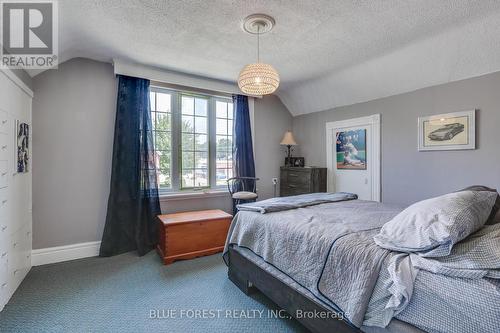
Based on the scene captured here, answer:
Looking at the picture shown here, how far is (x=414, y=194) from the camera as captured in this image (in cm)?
332

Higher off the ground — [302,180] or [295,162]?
[295,162]

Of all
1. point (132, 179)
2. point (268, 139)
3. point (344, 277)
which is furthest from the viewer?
point (268, 139)

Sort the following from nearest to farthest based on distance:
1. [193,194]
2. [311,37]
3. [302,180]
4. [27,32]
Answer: [27,32] < [311,37] < [193,194] < [302,180]

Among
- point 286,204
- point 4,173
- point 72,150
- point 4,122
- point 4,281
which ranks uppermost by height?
point 4,122

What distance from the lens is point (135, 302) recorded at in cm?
214

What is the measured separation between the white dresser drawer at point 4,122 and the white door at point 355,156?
4078 mm

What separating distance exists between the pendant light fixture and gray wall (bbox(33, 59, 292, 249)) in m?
2.01

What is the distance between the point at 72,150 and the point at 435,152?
4463 mm

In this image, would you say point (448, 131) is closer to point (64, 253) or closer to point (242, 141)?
point (242, 141)

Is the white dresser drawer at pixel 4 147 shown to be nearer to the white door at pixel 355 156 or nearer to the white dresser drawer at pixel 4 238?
the white dresser drawer at pixel 4 238

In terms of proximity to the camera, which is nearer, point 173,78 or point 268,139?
point 173,78

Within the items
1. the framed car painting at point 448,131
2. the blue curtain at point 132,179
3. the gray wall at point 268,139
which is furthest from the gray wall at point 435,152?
the blue curtain at point 132,179

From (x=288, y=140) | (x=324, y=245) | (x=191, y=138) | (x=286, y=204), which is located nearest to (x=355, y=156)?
→ (x=288, y=140)

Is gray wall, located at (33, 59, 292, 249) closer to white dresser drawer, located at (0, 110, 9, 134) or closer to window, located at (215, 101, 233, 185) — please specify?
white dresser drawer, located at (0, 110, 9, 134)
